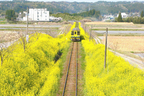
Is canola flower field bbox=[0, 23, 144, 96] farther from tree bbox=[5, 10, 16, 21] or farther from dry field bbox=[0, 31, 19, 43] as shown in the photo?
tree bbox=[5, 10, 16, 21]

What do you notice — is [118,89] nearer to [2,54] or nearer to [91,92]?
[91,92]

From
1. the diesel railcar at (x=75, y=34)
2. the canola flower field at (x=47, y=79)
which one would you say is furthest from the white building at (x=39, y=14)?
the canola flower field at (x=47, y=79)

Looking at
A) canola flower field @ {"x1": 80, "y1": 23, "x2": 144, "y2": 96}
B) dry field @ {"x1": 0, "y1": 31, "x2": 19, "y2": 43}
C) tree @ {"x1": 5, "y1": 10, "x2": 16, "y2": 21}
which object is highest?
tree @ {"x1": 5, "y1": 10, "x2": 16, "y2": 21}

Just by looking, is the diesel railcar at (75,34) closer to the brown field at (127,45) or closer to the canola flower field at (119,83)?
the brown field at (127,45)

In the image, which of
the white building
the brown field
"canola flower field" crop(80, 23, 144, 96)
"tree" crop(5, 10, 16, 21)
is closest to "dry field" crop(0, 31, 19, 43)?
"canola flower field" crop(80, 23, 144, 96)

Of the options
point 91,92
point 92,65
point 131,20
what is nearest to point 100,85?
point 91,92

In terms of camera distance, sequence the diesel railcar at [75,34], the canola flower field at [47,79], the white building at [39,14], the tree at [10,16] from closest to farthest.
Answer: the canola flower field at [47,79] → the diesel railcar at [75,34] → the tree at [10,16] → the white building at [39,14]

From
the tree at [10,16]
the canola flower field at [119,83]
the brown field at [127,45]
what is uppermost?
the tree at [10,16]

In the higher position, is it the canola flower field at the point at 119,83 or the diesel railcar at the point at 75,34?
the diesel railcar at the point at 75,34

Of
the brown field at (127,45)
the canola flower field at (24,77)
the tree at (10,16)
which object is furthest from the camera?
the tree at (10,16)

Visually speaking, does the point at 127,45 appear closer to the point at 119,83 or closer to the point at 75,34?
the point at 75,34

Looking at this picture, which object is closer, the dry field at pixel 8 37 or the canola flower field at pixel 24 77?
the canola flower field at pixel 24 77

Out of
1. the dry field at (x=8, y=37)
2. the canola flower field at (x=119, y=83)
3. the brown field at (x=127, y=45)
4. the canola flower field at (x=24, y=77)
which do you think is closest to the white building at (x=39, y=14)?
the dry field at (x=8, y=37)

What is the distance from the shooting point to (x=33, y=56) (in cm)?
1572
